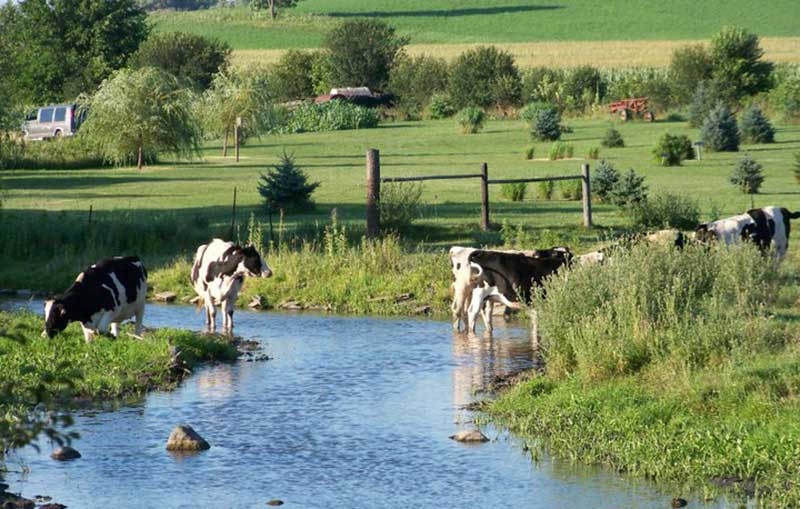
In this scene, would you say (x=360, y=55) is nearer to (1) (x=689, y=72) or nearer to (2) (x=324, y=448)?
(1) (x=689, y=72)

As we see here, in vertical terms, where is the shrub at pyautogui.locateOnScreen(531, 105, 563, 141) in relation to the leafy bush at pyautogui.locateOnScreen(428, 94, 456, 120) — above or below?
below

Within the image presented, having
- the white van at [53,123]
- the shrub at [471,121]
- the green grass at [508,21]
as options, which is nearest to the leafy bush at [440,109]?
the shrub at [471,121]

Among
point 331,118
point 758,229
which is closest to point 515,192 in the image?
point 758,229

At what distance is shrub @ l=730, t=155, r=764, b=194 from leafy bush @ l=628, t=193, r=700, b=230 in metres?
7.74

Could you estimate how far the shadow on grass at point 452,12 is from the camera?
154 metres

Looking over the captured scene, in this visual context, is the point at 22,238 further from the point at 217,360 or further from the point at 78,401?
the point at 78,401

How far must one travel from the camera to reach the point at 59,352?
1844 cm

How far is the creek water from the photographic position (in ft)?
43.3

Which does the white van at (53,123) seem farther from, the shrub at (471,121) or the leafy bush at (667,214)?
the leafy bush at (667,214)

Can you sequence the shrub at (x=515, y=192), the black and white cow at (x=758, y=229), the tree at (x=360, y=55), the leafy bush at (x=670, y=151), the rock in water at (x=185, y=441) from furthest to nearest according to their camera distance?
the tree at (x=360, y=55), the leafy bush at (x=670, y=151), the shrub at (x=515, y=192), the black and white cow at (x=758, y=229), the rock in water at (x=185, y=441)

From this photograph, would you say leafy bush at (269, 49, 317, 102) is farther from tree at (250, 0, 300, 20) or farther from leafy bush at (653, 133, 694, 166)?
tree at (250, 0, 300, 20)

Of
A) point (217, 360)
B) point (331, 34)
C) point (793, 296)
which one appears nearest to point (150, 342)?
point (217, 360)

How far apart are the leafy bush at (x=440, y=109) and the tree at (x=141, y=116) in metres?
33.8

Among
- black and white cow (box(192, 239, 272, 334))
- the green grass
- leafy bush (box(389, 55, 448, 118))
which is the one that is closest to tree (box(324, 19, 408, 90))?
leafy bush (box(389, 55, 448, 118))
